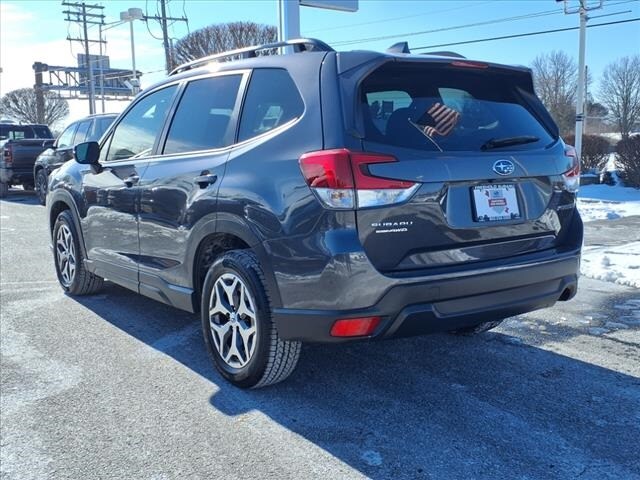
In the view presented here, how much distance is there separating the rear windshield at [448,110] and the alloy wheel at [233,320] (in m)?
1.22

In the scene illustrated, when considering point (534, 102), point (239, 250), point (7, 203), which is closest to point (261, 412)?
point (239, 250)

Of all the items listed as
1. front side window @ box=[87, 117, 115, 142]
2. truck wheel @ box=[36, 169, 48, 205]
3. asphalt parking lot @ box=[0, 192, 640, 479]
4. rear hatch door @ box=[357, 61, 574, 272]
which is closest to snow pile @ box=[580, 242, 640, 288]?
asphalt parking lot @ box=[0, 192, 640, 479]

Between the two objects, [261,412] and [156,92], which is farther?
[156,92]

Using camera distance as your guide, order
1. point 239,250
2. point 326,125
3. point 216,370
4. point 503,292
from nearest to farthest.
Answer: point 326,125, point 503,292, point 239,250, point 216,370

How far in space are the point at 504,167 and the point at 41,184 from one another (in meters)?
13.6

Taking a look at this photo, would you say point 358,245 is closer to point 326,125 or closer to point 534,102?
point 326,125

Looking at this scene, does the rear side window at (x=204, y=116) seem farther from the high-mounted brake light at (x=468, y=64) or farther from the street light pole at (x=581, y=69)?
the street light pole at (x=581, y=69)

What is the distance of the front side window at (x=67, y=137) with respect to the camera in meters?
13.2

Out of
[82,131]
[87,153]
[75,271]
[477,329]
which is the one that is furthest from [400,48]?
[82,131]

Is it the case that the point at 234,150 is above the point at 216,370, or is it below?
above

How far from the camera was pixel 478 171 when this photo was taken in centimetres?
324

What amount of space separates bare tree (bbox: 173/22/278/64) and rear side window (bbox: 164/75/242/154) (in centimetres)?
3829

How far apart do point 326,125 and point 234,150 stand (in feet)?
2.57

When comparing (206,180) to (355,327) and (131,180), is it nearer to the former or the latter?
(131,180)
